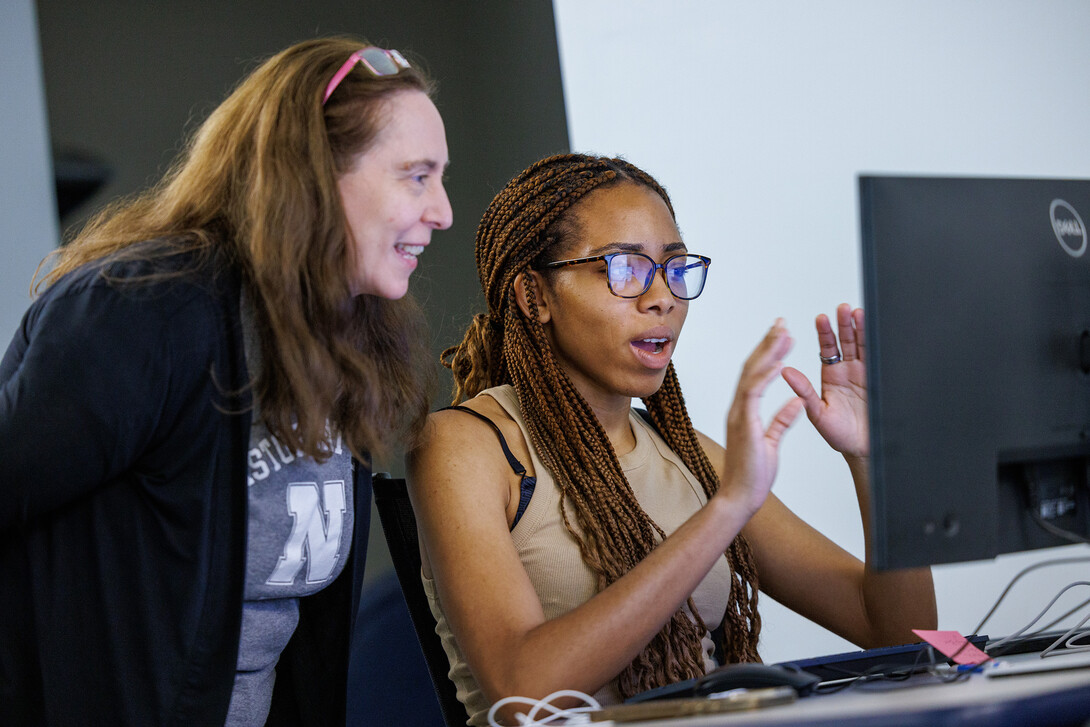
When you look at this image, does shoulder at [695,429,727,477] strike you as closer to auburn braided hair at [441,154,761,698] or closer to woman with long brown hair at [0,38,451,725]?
auburn braided hair at [441,154,761,698]

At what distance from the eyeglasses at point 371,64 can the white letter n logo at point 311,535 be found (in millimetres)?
523

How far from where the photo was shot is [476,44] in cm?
297

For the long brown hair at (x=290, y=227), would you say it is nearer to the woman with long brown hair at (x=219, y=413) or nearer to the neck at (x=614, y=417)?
the woman with long brown hair at (x=219, y=413)

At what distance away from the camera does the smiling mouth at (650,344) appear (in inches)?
62.3

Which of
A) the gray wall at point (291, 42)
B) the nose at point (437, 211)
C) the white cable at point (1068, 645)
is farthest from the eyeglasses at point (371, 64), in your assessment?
the white cable at point (1068, 645)

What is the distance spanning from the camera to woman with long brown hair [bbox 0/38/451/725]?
108 cm

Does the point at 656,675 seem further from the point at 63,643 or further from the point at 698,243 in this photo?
the point at 698,243

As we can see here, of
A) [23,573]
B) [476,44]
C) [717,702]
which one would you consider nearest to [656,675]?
[717,702]

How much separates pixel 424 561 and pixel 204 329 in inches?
20.7

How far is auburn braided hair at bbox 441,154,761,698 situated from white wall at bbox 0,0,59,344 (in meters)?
1.22

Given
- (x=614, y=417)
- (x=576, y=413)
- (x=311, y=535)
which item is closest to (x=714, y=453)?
(x=614, y=417)

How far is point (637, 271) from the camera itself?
5.17 ft

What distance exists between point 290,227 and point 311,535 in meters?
0.42

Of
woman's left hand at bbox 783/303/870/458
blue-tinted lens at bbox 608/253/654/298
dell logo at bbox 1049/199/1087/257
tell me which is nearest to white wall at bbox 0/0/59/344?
blue-tinted lens at bbox 608/253/654/298
